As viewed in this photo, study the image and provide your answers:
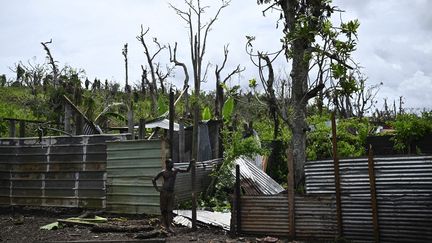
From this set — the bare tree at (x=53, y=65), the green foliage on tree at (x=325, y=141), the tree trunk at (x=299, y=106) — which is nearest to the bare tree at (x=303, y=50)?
the tree trunk at (x=299, y=106)

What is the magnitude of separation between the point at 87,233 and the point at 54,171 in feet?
13.8

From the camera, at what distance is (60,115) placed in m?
19.7

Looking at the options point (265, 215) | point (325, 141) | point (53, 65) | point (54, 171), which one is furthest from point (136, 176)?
point (53, 65)

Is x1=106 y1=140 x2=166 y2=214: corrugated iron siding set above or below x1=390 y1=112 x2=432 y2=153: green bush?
below

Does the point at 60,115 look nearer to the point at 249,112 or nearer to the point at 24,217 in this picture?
the point at 24,217

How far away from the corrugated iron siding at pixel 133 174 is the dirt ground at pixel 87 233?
0.35m

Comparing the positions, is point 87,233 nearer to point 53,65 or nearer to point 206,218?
point 206,218

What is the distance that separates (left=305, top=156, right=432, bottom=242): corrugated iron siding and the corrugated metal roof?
482 cm

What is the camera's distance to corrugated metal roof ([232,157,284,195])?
13.5 metres

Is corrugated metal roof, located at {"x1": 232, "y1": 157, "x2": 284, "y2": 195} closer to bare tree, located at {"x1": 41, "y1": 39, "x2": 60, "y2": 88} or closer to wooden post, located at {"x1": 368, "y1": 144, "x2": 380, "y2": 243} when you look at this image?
wooden post, located at {"x1": 368, "y1": 144, "x2": 380, "y2": 243}

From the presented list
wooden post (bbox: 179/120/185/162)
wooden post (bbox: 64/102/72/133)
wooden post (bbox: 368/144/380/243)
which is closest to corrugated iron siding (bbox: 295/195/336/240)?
wooden post (bbox: 368/144/380/243)

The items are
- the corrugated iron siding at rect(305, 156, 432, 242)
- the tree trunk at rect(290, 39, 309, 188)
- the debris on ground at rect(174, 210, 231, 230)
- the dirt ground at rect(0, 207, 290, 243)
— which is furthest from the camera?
the tree trunk at rect(290, 39, 309, 188)

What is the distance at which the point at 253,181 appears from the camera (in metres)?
13.5

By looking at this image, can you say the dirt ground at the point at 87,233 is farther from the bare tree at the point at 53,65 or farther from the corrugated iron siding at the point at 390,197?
the bare tree at the point at 53,65
